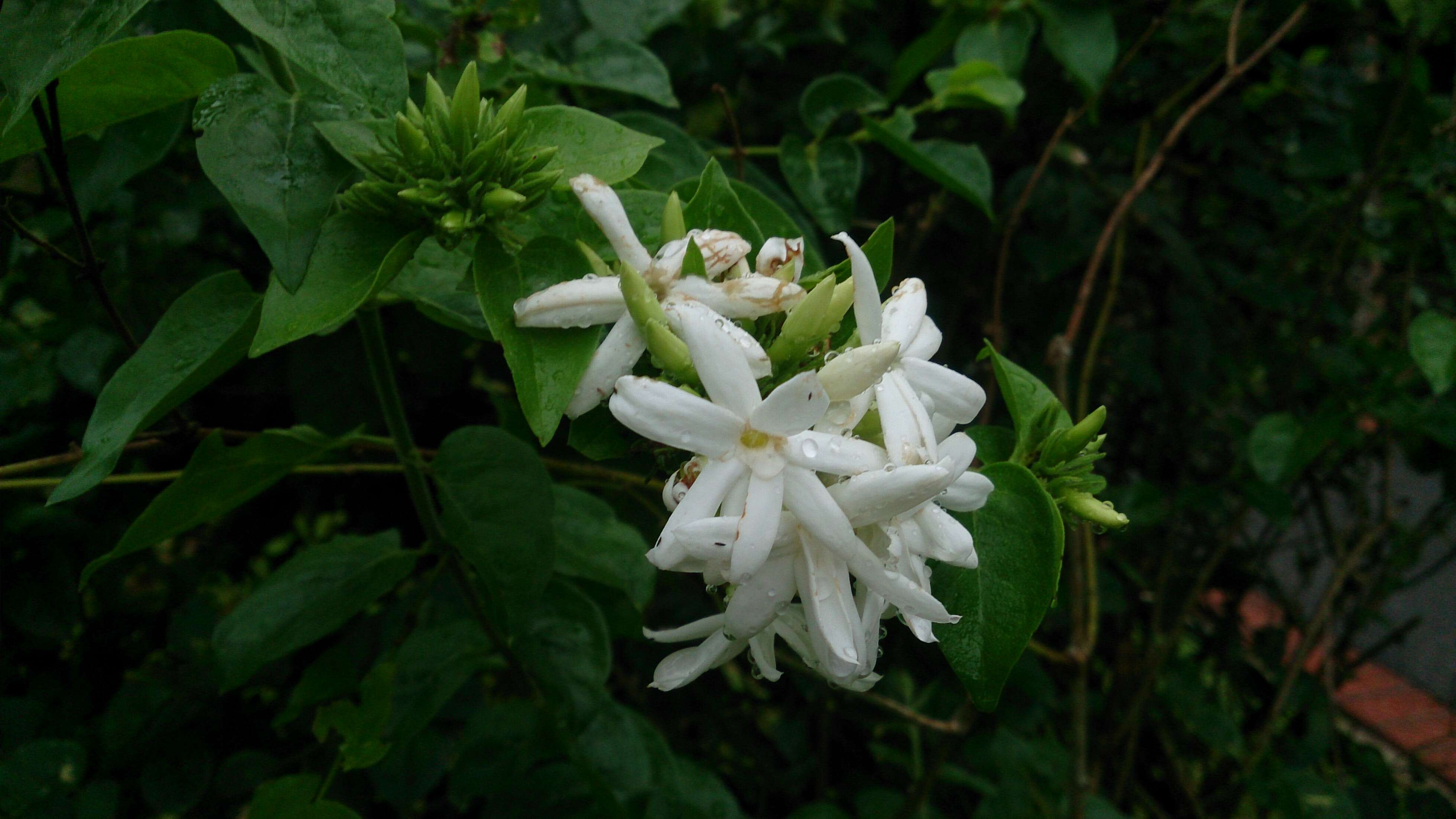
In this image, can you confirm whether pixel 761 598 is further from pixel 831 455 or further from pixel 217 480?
pixel 217 480

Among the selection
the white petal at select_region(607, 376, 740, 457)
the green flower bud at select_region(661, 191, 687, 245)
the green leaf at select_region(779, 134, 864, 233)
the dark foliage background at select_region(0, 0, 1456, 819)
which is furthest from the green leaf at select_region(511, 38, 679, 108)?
the white petal at select_region(607, 376, 740, 457)

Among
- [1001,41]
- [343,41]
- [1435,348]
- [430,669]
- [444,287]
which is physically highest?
[343,41]

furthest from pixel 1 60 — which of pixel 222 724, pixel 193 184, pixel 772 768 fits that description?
pixel 772 768

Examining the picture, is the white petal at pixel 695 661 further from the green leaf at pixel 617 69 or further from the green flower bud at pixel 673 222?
the green leaf at pixel 617 69

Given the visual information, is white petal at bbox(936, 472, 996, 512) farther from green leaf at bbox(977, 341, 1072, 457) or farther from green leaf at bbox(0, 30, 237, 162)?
green leaf at bbox(0, 30, 237, 162)

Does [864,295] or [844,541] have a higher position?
[864,295]

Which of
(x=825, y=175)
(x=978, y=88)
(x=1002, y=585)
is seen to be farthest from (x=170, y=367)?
(x=978, y=88)

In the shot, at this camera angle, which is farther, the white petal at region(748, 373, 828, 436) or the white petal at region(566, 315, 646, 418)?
the white petal at region(566, 315, 646, 418)

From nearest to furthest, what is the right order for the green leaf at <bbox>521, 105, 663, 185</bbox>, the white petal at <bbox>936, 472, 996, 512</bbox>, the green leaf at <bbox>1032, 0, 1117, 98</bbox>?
the white petal at <bbox>936, 472, 996, 512</bbox> < the green leaf at <bbox>521, 105, 663, 185</bbox> < the green leaf at <bbox>1032, 0, 1117, 98</bbox>

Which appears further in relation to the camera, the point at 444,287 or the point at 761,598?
the point at 444,287
